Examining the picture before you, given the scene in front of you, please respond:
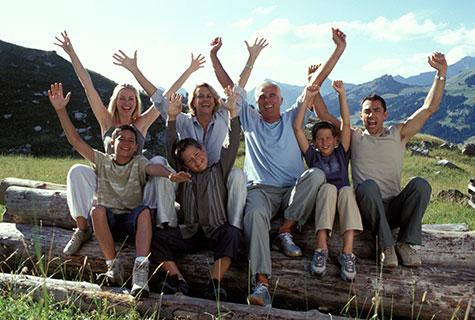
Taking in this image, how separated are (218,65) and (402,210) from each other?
13.3 ft

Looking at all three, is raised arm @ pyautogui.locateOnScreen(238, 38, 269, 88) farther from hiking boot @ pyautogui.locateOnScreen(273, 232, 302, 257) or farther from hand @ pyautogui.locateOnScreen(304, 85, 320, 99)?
hiking boot @ pyautogui.locateOnScreen(273, 232, 302, 257)

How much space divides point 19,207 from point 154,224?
2940 mm

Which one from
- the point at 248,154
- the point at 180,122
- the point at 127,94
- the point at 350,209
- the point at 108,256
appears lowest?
the point at 108,256

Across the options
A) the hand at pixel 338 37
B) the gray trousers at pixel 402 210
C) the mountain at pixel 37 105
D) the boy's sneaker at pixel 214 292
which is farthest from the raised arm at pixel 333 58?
the mountain at pixel 37 105

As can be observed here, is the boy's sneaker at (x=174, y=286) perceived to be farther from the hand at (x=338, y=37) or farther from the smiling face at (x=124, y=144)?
the hand at (x=338, y=37)

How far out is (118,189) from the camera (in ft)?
17.6

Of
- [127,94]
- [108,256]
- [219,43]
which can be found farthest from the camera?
[219,43]

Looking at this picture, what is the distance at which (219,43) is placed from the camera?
7.16 meters

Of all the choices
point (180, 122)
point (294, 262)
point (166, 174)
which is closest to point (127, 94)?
point (180, 122)

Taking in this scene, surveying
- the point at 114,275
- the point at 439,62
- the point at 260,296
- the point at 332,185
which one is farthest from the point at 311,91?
the point at 114,275

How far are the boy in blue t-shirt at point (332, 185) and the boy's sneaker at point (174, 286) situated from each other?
1629mm

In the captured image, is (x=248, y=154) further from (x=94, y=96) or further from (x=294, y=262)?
(x=94, y=96)

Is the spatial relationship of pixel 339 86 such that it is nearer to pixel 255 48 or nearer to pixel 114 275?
pixel 255 48

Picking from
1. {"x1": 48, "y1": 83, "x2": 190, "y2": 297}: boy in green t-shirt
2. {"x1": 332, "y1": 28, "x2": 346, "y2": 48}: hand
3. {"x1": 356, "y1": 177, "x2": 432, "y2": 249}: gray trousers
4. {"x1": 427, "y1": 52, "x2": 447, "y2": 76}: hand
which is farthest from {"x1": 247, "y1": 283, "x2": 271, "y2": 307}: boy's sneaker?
Answer: {"x1": 427, "y1": 52, "x2": 447, "y2": 76}: hand
